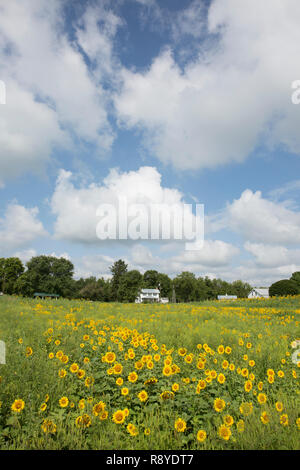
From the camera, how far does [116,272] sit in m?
68.0

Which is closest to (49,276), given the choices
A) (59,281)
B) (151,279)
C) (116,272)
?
(59,281)

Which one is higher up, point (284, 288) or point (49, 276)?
point (49, 276)

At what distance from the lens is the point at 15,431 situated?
2.60 metres

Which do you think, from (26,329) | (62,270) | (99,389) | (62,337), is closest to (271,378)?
(99,389)

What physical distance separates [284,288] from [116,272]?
4477cm

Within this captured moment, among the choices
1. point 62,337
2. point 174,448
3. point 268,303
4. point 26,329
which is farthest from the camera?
point 268,303

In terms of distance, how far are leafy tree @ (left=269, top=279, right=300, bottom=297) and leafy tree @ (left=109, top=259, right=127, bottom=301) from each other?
41729 millimetres

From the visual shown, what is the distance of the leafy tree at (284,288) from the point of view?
29266 mm

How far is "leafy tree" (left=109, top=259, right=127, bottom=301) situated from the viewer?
66.6 meters

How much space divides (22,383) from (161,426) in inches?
71.4

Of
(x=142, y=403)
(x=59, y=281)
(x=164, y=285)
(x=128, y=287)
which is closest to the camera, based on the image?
(x=142, y=403)

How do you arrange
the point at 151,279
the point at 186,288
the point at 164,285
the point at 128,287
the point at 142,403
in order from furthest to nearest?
the point at 151,279 → the point at 164,285 → the point at 186,288 → the point at 128,287 → the point at 142,403

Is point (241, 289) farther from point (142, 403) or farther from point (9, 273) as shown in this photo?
point (142, 403)
